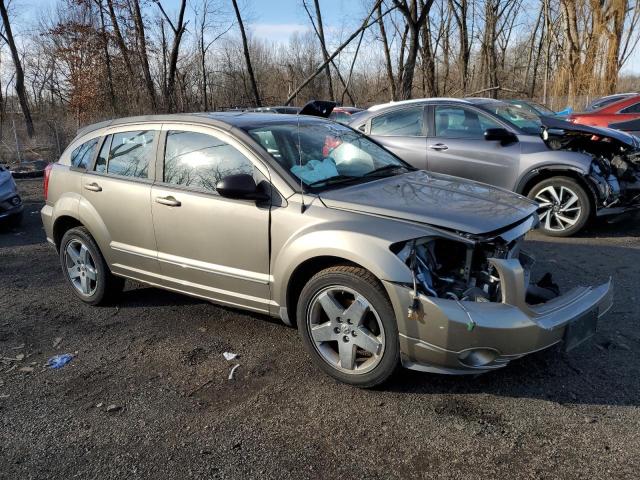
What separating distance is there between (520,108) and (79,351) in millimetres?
6525

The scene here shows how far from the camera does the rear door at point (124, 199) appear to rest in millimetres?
4234

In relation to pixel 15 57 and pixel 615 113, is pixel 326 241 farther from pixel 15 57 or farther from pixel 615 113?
pixel 15 57

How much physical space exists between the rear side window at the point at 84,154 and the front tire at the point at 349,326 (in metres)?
2.74

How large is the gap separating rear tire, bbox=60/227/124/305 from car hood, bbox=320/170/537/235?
243cm

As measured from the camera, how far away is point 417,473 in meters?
2.51

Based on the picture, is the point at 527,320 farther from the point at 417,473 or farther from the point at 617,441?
the point at 417,473

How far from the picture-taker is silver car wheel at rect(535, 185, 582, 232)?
643 cm

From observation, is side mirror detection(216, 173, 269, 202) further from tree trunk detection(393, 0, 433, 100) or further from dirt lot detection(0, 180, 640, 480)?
tree trunk detection(393, 0, 433, 100)

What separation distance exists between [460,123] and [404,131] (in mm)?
802

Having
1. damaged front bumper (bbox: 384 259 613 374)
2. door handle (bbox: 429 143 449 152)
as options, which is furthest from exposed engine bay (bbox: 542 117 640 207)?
damaged front bumper (bbox: 384 259 613 374)

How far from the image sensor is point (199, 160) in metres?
3.97

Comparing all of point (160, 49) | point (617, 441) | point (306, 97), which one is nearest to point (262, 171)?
point (617, 441)

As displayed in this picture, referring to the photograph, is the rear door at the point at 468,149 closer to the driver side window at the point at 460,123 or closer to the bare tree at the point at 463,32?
the driver side window at the point at 460,123

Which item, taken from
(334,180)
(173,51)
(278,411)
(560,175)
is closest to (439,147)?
(560,175)
